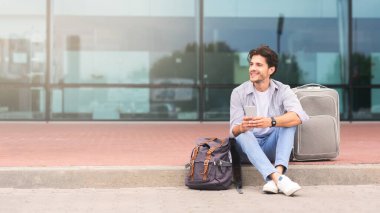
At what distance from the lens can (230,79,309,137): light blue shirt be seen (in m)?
5.59

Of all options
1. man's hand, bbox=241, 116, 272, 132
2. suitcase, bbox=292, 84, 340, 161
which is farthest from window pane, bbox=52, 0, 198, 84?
man's hand, bbox=241, 116, 272, 132

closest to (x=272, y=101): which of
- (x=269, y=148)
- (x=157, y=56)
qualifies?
(x=269, y=148)

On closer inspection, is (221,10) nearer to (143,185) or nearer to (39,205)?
(143,185)

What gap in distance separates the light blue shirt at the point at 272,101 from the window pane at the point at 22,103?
843 cm

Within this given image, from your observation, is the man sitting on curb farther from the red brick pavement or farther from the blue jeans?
the red brick pavement

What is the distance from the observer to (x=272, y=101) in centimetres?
577

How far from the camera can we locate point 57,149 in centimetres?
766

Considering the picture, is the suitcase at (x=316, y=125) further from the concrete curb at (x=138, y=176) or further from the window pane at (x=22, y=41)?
the window pane at (x=22, y=41)

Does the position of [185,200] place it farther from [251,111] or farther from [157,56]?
[157,56]

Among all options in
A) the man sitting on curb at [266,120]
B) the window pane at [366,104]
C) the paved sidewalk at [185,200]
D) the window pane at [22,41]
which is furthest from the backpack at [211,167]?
the window pane at [366,104]

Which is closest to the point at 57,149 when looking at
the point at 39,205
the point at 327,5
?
the point at 39,205

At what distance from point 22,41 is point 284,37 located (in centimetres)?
553

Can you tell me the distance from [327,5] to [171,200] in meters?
9.54

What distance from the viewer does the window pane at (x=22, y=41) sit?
1337 cm
